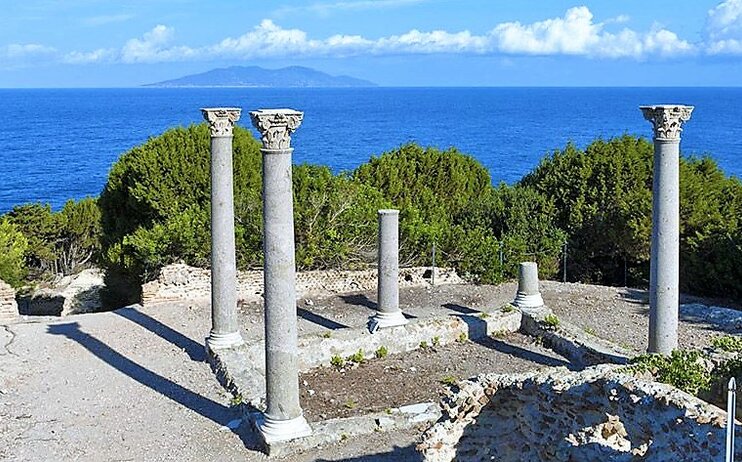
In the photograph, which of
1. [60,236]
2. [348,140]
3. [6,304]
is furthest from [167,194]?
[348,140]

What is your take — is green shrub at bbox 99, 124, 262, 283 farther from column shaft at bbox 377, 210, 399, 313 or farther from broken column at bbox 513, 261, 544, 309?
broken column at bbox 513, 261, 544, 309

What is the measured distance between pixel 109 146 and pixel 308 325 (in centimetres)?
7876

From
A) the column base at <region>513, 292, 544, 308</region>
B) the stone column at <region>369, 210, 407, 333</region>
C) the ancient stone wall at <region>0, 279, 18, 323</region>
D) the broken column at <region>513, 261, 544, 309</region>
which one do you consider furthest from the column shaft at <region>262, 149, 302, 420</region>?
the ancient stone wall at <region>0, 279, 18, 323</region>

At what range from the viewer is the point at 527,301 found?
14.8 m

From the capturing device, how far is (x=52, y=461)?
920 cm

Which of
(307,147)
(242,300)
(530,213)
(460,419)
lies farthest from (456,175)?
(307,147)

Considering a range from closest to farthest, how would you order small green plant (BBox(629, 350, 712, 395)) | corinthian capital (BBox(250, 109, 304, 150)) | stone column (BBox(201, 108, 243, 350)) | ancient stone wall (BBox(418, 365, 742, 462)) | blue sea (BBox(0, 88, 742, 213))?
ancient stone wall (BBox(418, 365, 742, 462)) → small green plant (BBox(629, 350, 712, 395)) → corinthian capital (BBox(250, 109, 304, 150)) → stone column (BBox(201, 108, 243, 350)) → blue sea (BBox(0, 88, 742, 213))

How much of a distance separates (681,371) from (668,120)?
383 centimetres

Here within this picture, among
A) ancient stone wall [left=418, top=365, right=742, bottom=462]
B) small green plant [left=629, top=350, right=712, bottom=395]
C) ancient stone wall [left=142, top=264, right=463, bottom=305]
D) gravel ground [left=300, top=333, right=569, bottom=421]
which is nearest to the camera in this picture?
ancient stone wall [left=418, top=365, right=742, bottom=462]

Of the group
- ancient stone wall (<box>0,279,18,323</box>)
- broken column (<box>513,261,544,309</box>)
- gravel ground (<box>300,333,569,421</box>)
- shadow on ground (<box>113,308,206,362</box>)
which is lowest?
gravel ground (<box>300,333,569,421</box>)

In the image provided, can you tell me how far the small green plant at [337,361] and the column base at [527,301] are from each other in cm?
376

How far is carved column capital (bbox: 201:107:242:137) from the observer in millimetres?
11750

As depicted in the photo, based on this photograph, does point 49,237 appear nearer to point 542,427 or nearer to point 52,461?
point 52,461

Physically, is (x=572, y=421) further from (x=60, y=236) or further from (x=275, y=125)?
(x=60, y=236)
